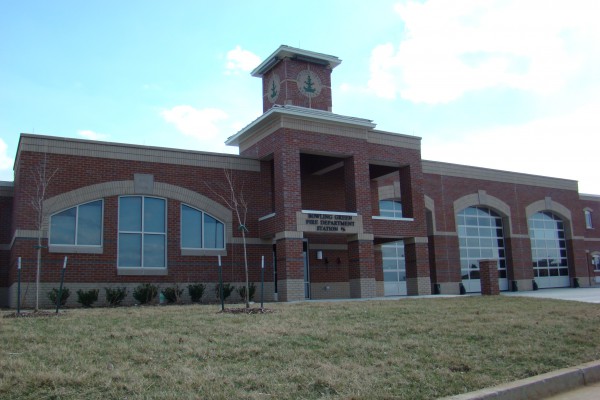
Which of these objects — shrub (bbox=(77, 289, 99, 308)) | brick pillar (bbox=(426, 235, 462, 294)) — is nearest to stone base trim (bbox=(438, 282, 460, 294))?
brick pillar (bbox=(426, 235, 462, 294))

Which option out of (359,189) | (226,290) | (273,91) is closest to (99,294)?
(226,290)

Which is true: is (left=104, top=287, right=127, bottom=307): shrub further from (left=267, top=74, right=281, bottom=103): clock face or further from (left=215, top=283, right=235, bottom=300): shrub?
(left=267, top=74, right=281, bottom=103): clock face

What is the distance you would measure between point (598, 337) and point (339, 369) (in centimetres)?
595

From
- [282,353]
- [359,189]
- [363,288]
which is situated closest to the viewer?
[282,353]

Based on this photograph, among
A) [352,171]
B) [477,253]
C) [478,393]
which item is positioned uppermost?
[352,171]

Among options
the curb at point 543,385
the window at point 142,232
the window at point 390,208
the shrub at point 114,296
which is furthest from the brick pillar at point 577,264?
the curb at point 543,385

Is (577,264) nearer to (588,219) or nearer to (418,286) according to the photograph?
(588,219)

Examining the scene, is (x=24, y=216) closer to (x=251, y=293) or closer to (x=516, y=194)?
(x=251, y=293)

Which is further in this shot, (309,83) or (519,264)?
(519,264)

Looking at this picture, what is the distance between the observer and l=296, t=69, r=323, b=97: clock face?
25.3 metres

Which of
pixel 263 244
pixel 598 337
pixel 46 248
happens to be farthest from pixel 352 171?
pixel 598 337

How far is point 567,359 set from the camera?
8945 mm

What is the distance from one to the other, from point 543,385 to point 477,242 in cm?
2682

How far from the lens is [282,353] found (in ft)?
27.8
